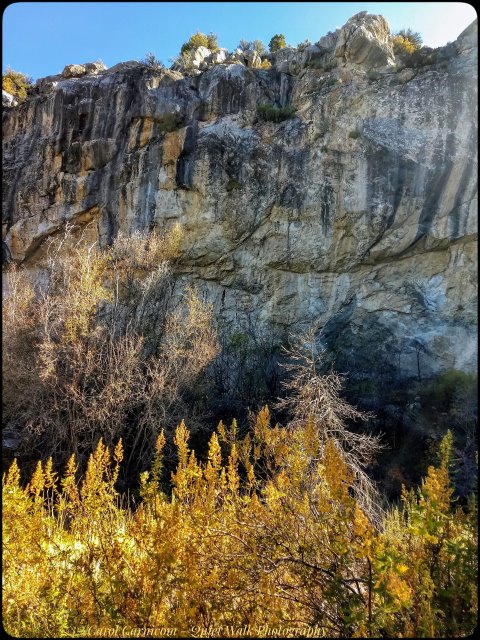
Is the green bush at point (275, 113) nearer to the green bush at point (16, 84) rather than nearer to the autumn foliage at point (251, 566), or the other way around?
the green bush at point (16, 84)

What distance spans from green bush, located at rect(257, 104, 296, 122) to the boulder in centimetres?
248

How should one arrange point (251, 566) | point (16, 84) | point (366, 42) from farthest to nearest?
point (16, 84), point (366, 42), point (251, 566)

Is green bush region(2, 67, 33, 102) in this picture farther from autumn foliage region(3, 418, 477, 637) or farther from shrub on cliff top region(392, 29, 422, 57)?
autumn foliage region(3, 418, 477, 637)

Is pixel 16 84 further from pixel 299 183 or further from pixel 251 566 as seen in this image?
pixel 251 566

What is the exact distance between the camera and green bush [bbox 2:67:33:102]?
17628mm

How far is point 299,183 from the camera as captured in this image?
14766 mm

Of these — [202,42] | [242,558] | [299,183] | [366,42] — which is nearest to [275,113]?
[299,183]

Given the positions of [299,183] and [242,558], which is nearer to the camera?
[242,558]

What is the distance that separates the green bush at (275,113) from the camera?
51.0 feet

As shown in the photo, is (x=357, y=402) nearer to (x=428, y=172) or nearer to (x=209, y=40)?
(x=428, y=172)

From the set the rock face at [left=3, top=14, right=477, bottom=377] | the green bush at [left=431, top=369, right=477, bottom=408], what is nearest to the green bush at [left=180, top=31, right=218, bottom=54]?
the rock face at [left=3, top=14, right=477, bottom=377]

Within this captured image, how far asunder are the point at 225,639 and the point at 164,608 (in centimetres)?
41

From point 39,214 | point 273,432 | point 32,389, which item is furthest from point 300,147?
point 273,432

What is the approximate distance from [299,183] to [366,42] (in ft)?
16.8
